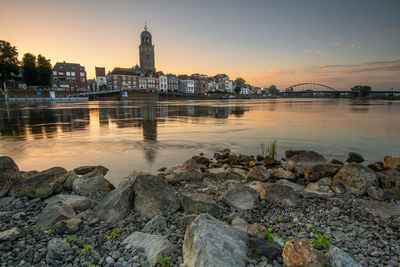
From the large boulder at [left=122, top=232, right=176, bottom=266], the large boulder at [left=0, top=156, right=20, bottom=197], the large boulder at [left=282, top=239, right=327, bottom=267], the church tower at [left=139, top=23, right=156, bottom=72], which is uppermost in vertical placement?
the church tower at [left=139, top=23, right=156, bottom=72]

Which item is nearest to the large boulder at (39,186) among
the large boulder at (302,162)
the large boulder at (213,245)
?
the large boulder at (213,245)

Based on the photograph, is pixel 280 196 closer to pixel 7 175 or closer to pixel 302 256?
pixel 302 256

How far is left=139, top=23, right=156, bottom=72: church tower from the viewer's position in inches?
7347

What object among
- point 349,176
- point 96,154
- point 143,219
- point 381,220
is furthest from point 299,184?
point 96,154

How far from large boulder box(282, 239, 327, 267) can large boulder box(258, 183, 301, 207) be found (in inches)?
97.1

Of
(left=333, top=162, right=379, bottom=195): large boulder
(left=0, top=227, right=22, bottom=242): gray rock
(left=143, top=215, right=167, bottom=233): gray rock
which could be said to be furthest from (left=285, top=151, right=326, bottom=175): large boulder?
(left=0, top=227, right=22, bottom=242): gray rock

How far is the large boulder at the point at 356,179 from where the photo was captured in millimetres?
7435

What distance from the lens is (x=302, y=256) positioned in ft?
12.6

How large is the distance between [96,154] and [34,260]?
10721 mm

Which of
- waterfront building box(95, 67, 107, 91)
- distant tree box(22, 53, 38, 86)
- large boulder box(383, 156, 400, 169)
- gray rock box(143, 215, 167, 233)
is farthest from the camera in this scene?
waterfront building box(95, 67, 107, 91)

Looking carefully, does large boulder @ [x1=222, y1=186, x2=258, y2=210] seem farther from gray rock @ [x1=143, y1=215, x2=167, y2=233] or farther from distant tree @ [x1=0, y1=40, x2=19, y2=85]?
distant tree @ [x1=0, y1=40, x2=19, y2=85]

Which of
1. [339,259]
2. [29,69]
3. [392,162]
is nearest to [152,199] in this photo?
[339,259]

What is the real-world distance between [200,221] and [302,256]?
1911mm

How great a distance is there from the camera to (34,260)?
408cm
